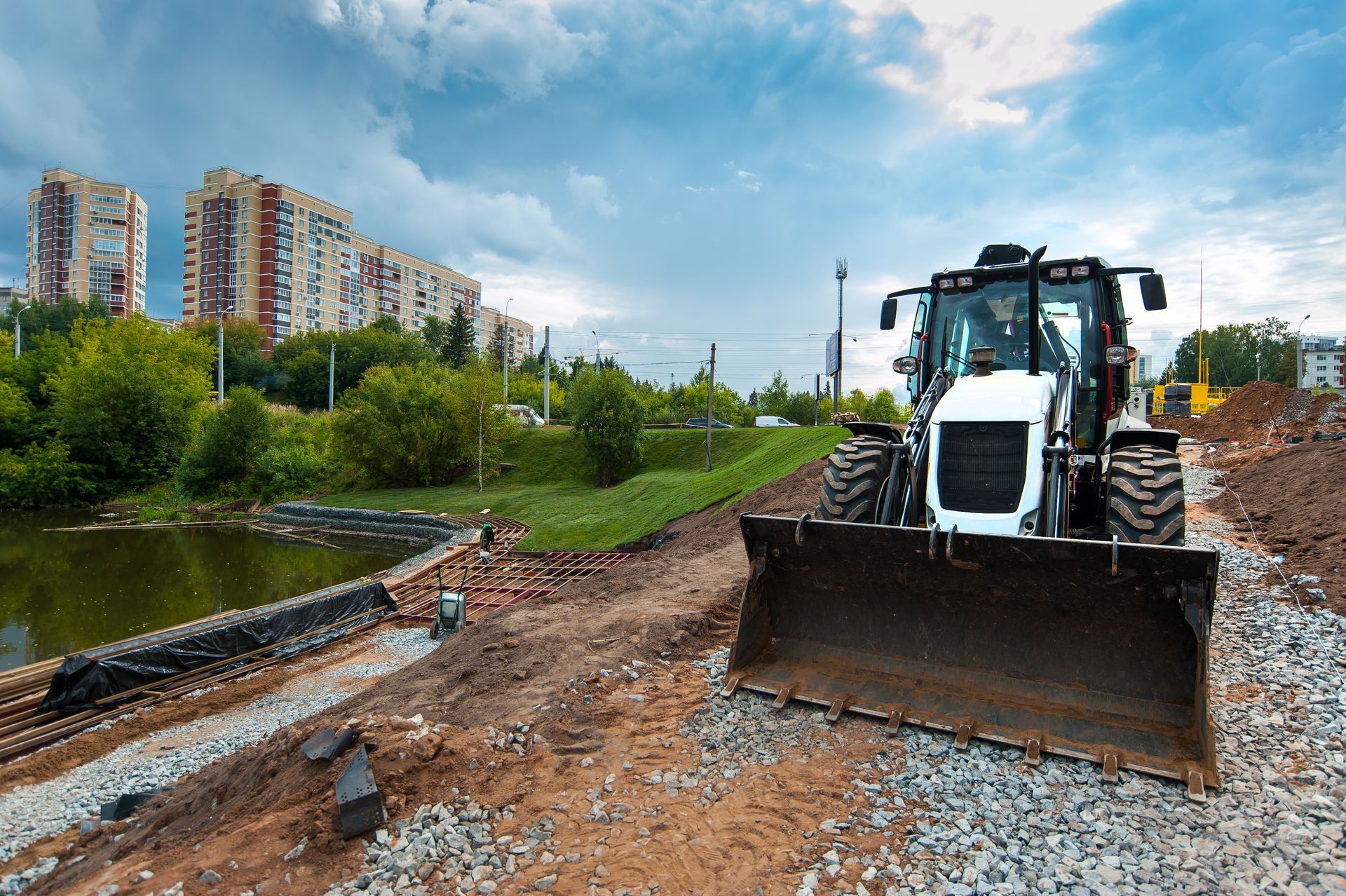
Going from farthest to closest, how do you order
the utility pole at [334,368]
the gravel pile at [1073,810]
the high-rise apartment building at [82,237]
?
the high-rise apartment building at [82,237] → the utility pole at [334,368] → the gravel pile at [1073,810]

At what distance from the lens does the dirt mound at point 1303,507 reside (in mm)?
7578

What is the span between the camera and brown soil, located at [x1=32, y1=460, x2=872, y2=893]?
3.66 meters

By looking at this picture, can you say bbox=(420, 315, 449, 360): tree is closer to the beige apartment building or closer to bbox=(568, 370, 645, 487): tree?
the beige apartment building

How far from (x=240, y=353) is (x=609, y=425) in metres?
49.0

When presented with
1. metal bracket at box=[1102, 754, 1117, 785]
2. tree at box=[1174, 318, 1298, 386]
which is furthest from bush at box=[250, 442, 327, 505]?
tree at box=[1174, 318, 1298, 386]

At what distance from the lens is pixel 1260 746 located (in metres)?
4.20

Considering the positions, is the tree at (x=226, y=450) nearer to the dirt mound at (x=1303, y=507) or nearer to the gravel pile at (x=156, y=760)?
the gravel pile at (x=156, y=760)

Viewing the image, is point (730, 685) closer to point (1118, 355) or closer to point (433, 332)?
point (1118, 355)

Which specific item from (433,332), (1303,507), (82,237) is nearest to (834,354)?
(1303,507)

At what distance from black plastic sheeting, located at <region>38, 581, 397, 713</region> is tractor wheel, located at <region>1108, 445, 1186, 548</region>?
1212 cm

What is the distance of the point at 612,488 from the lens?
31031mm

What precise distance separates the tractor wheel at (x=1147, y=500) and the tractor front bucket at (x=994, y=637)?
2.25 ft

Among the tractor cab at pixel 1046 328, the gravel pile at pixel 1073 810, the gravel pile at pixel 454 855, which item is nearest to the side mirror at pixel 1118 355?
the tractor cab at pixel 1046 328

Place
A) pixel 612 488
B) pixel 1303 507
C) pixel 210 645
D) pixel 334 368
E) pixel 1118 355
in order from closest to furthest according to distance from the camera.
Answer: pixel 1118 355, pixel 1303 507, pixel 210 645, pixel 612 488, pixel 334 368
